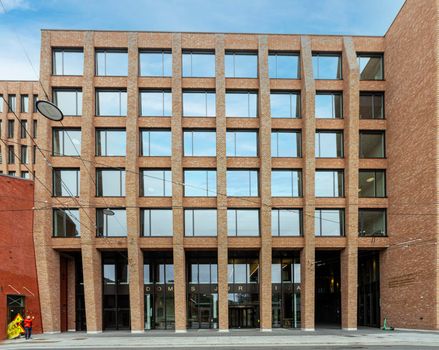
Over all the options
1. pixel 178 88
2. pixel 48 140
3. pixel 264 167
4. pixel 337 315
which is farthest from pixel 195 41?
pixel 337 315

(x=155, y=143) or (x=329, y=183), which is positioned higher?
(x=155, y=143)

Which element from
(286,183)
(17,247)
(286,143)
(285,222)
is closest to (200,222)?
(285,222)

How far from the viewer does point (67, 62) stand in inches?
1366

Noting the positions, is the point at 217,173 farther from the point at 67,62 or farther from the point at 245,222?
the point at 67,62

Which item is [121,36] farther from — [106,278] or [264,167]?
[106,278]

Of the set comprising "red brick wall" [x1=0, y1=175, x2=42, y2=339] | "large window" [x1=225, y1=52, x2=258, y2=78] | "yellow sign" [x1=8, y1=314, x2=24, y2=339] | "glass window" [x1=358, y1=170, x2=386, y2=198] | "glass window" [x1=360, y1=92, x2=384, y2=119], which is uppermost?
"large window" [x1=225, y1=52, x2=258, y2=78]

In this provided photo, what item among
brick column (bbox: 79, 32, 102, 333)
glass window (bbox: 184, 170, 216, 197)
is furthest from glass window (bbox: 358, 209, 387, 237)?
brick column (bbox: 79, 32, 102, 333)

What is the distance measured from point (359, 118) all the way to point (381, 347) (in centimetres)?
1931

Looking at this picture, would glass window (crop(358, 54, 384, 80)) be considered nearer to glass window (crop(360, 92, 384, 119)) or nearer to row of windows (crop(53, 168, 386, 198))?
glass window (crop(360, 92, 384, 119))

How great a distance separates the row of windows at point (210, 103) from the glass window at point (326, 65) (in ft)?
5.08

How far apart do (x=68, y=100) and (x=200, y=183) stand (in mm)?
12665

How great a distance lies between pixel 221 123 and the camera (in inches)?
1337

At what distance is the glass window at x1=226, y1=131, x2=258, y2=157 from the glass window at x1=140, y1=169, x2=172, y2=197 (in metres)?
5.36

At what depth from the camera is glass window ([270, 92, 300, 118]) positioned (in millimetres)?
35156
